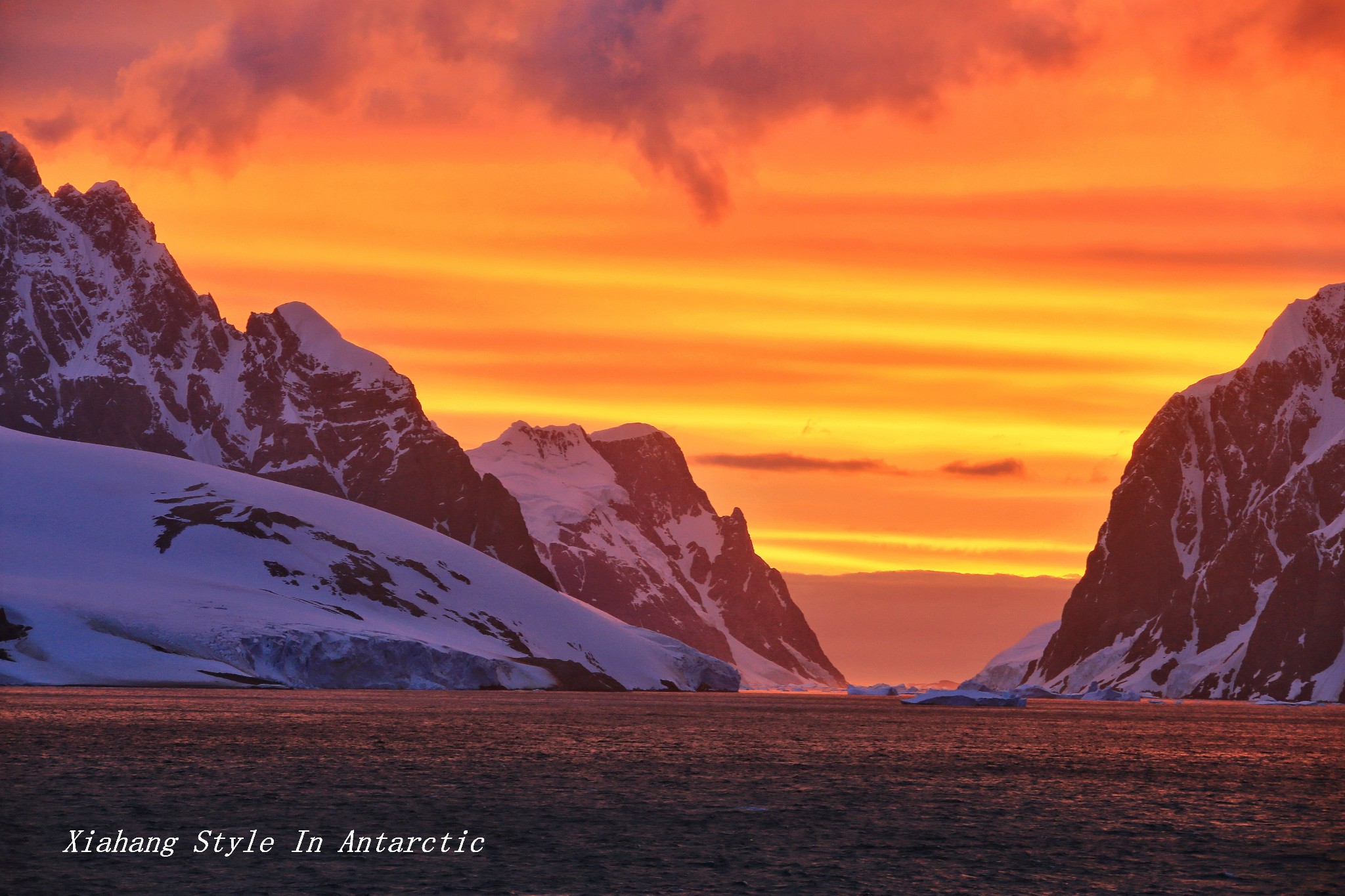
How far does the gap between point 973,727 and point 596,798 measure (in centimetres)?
11123

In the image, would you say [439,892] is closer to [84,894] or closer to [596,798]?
[84,894]

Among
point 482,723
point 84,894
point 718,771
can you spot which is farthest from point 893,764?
point 84,894

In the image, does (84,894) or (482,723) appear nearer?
(84,894)

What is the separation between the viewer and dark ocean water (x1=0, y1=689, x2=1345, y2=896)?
5497cm

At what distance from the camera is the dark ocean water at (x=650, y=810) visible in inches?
2164

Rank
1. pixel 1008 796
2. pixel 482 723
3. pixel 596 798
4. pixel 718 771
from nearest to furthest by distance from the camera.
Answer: pixel 596 798
pixel 1008 796
pixel 718 771
pixel 482 723

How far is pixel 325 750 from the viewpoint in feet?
344

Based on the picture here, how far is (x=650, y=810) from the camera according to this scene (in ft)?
245

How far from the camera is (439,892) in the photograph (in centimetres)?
5100

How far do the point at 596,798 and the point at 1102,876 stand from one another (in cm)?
2932

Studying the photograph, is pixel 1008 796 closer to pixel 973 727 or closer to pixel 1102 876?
pixel 1102 876

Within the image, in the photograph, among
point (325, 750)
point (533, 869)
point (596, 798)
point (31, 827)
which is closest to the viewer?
point (533, 869)

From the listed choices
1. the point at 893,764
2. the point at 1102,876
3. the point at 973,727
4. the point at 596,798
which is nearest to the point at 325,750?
the point at 596,798

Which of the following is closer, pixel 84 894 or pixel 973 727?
pixel 84 894
